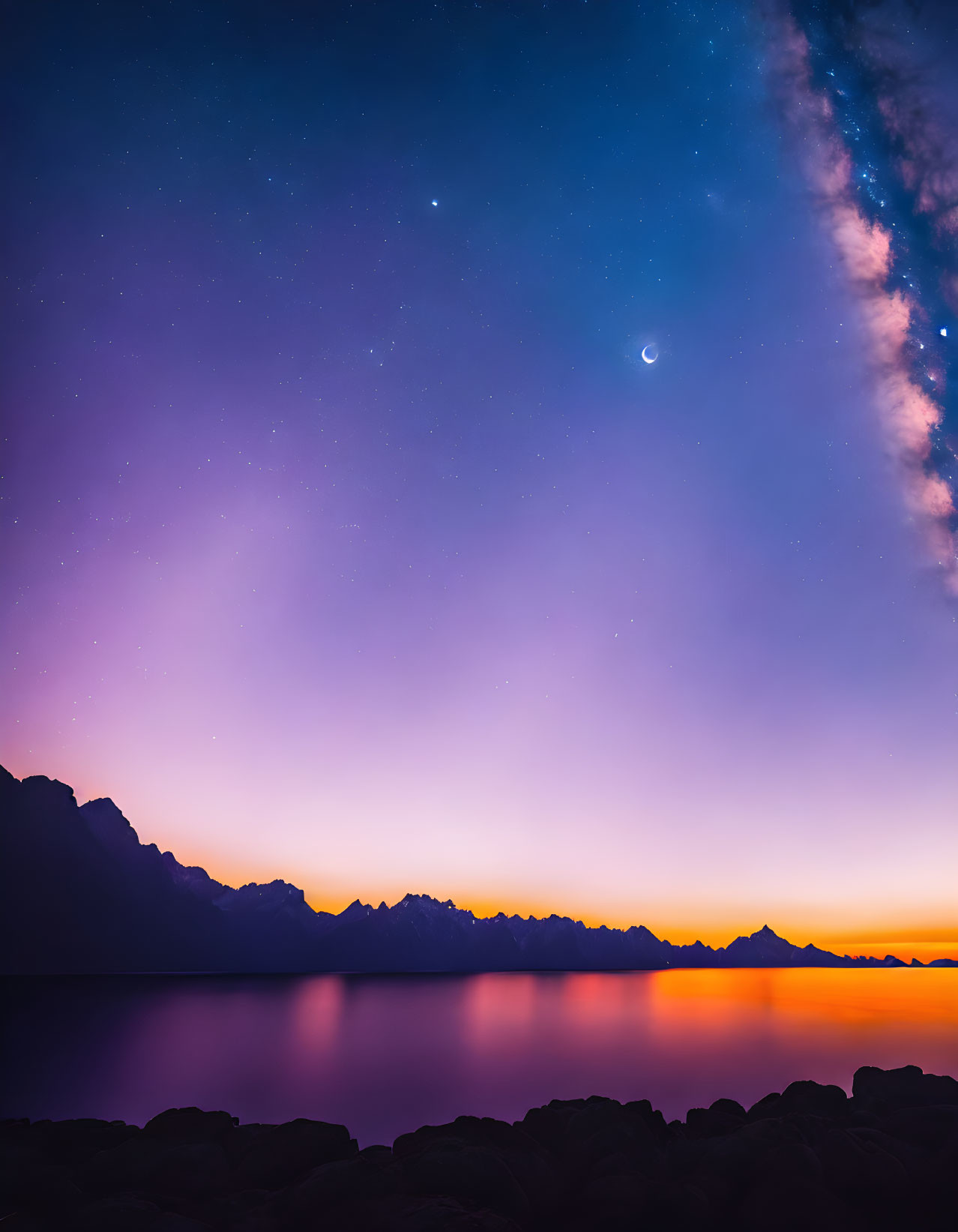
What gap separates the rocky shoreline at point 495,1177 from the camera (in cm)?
859

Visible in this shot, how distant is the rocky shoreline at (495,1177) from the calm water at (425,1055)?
11225 millimetres

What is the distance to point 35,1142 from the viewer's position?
1209cm

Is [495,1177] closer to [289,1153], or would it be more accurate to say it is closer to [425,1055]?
[289,1153]

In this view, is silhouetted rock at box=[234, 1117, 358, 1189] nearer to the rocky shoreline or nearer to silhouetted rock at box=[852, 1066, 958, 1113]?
the rocky shoreline

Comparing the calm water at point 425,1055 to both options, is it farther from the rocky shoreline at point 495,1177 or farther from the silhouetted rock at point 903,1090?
the rocky shoreline at point 495,1177

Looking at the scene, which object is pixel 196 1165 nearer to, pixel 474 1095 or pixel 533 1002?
pixel 474 1095

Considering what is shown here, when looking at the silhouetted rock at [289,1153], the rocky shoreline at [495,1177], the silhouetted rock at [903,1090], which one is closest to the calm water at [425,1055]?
the silhouetted rock at [903,1090]

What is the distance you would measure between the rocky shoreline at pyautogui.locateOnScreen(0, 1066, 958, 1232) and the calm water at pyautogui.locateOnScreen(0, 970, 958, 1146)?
1122 cm

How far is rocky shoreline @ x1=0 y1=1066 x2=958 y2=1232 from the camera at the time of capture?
859 cm

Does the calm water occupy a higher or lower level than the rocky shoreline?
lower

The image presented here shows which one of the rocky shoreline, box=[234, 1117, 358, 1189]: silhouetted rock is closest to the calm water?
box=[234, 1117, 358, 1189]: silhouetted rock

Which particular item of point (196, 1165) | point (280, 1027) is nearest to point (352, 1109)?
point (196, 1165)

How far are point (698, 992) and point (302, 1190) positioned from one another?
118 m

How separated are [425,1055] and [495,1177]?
114 feet
